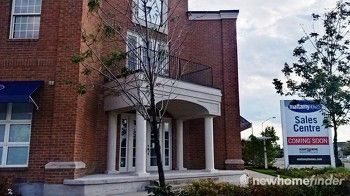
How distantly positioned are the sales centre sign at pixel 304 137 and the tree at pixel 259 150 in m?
8.63

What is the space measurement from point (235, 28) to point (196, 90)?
5341 mm

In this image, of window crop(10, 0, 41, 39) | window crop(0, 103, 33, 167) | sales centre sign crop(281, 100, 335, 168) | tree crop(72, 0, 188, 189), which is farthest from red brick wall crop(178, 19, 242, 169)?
window crop(0, 103, 33, 167)

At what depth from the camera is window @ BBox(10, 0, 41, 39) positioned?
12.8 metres

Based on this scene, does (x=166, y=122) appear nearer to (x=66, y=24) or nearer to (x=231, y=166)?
(x=231, y=166)

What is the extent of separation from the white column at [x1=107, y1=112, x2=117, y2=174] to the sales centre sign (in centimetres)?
1000

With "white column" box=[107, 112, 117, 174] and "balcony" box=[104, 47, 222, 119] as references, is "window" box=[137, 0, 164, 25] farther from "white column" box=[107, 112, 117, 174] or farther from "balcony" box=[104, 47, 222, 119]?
"white column" box=[107, 112, 117, 174]

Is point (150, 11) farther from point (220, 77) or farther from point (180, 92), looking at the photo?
point (220, 77)

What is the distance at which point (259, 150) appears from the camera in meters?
28.5

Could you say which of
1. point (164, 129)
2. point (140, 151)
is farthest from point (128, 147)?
point (140, 151)

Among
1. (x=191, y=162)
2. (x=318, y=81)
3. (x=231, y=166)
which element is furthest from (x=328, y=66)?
(x=191, y=162)

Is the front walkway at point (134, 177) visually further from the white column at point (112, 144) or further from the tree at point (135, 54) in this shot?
the tree at point (135, 54)

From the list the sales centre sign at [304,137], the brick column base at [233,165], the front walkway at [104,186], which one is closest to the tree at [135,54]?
the front walkway at [104,186]

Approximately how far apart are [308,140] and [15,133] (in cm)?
1505

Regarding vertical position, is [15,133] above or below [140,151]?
above
